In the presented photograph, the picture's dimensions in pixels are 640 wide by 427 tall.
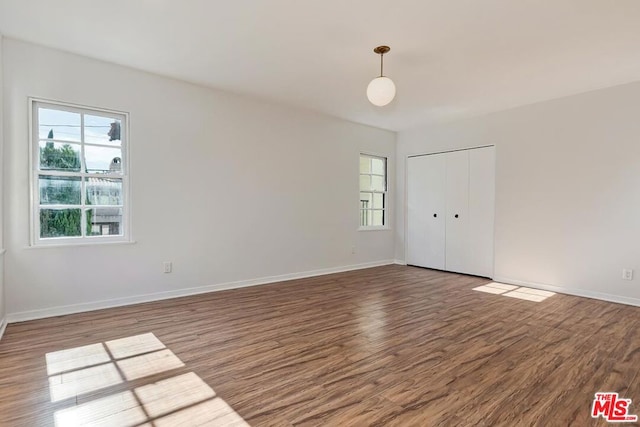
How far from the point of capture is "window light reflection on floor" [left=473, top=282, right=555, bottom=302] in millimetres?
4191

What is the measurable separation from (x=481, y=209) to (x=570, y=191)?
1.21 meters

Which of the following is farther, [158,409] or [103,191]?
[103,191]

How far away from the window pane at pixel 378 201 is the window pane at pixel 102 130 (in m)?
4.27

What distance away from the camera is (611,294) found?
159 inches

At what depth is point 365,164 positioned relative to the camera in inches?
245

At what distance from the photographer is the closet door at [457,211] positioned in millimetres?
5504

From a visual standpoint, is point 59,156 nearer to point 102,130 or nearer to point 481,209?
point 102,130

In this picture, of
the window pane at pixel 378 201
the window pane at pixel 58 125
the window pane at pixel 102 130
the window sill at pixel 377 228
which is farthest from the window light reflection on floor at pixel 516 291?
the window pane at pixel 58 125

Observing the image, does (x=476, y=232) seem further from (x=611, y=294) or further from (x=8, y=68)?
(x=8, y=68)

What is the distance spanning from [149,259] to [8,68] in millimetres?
2227

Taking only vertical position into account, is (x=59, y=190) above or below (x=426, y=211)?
above

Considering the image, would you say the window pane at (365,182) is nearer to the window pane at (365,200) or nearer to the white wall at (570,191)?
the window pane at (365,200)

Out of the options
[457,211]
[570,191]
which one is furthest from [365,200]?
[570,191]

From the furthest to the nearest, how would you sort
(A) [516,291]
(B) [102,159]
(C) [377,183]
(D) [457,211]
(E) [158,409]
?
(C) [377,183] < (D) [457,211] < (A) [516,291] < (B) [102,159] < (E) [158,409]
